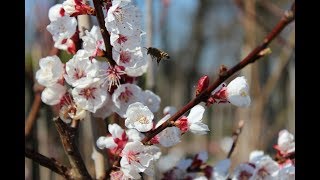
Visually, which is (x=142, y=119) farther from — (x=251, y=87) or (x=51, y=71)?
(x=251, y=87)

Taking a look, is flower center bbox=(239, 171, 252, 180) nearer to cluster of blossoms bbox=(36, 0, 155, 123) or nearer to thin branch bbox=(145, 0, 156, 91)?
cluster of blossoms bbox=(36, 0, 155, 123)

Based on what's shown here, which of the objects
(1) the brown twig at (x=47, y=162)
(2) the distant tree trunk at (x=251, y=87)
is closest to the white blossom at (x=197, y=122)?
(1) the brown twig at (x=47, y=162)

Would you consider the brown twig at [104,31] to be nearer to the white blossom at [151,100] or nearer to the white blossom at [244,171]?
the white blossom at [151,100]

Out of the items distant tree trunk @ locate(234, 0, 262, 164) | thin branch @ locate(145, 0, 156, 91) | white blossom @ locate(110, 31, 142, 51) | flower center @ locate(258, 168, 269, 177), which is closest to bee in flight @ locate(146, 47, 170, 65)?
white blossom @ locate(110, 31, 142, 51)

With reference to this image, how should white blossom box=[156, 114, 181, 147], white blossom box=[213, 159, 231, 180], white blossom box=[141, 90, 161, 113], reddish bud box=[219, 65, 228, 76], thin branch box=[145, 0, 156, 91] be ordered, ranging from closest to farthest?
reddish bud box=[219, 65, 228, 76], white blossom box=[156, 114, 181, 147], white blossom box=[141, 90, 161, 113], white blossom box=[213, 159, 231, 180], thin branch box=[145, 0, 156, 91]

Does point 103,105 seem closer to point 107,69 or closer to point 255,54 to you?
point 107,69

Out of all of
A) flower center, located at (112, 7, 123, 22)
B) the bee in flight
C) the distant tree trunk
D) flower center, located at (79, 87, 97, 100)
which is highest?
flower center, located at (112, 7, 123, 22)
